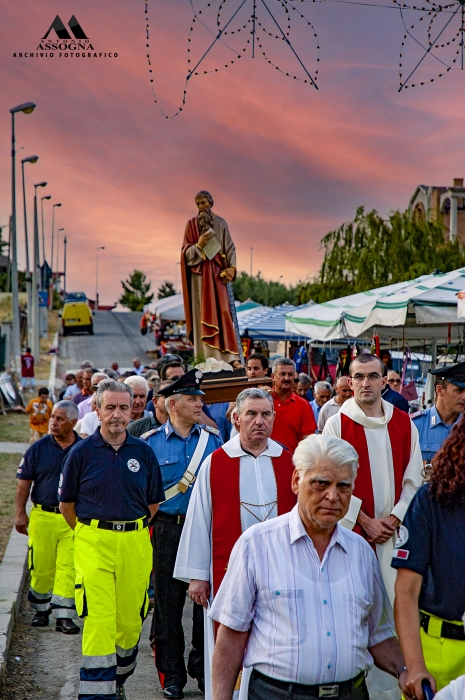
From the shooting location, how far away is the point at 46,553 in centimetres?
813

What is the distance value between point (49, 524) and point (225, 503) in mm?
3339

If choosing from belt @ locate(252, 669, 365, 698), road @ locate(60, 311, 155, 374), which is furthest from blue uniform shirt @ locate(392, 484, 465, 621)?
road @ locate(60, 311, 155, 374)

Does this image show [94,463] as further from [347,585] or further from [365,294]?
[365,294]

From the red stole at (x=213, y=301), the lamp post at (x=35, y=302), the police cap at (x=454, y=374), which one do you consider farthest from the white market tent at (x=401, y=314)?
the lamp post at (x=35, y=302)

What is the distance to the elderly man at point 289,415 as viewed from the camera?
8.45 m

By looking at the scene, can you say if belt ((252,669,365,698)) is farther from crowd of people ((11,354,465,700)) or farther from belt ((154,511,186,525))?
belt ((154,511,186,525))

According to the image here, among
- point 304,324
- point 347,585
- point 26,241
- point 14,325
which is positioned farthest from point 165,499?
point 26,241

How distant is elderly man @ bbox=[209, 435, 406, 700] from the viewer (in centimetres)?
337

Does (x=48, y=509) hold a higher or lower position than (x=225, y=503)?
lower

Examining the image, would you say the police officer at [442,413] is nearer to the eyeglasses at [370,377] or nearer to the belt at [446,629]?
the eyeglasses at [370,377]

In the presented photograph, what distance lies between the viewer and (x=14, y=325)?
36.4m

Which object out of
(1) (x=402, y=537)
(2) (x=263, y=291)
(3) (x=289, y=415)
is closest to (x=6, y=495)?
(3) (x=289, y=415)

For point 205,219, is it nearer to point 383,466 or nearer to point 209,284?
point 209,284

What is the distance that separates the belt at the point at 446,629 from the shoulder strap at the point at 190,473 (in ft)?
9.99
